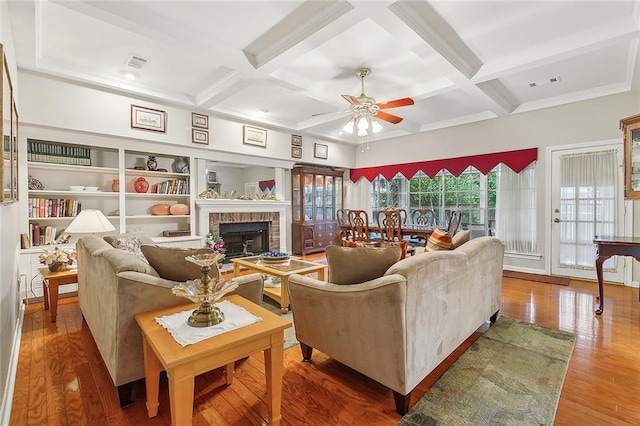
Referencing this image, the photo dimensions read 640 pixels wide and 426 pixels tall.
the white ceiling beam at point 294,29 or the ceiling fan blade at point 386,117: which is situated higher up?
the white ceiling beam at point 294,29

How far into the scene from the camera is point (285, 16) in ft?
8.52

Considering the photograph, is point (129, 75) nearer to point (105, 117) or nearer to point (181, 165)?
point (105, 117)

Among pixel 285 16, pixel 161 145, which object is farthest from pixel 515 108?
pixel 161 145

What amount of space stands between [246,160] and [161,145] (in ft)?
4.70

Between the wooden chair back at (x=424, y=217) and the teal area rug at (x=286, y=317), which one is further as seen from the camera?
the wooden chair back at (x=424, y=217)

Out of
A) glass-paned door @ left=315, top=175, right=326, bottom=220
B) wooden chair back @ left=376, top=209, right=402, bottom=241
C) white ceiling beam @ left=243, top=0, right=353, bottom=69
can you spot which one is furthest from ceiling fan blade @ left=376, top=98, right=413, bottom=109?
glass-paned door @ left=315, top=175, right=326, bottom=220

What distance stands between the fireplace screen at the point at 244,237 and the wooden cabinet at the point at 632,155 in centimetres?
517

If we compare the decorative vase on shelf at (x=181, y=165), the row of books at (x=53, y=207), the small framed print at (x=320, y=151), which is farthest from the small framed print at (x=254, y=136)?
the row of books at (x=53, y=207)

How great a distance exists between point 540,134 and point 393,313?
4735mm

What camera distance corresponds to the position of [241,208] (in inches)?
215

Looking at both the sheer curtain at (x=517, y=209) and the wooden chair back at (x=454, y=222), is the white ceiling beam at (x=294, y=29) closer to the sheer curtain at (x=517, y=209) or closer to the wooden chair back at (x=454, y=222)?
the wooden chair back at (x=454, y=222)

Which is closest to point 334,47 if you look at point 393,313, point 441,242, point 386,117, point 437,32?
point 437,32

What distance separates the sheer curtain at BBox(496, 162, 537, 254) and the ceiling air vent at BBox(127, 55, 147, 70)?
17.9 feet

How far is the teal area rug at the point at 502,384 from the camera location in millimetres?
1630
